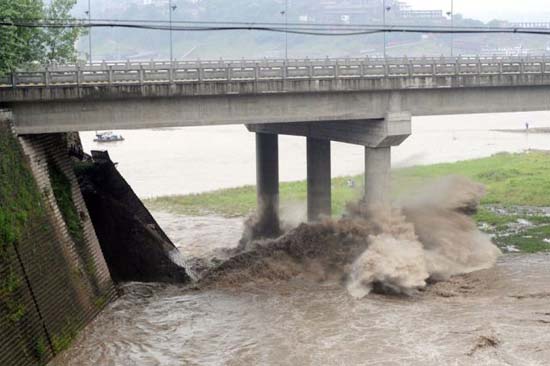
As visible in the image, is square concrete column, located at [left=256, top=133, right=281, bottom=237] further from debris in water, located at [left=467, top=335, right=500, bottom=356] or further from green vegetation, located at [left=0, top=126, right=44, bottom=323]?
debris in water, located at [left=467, top=335, right=500, bottom=356]

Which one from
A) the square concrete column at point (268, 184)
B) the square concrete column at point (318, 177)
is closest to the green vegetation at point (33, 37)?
the square concrete column at point (268, 184)

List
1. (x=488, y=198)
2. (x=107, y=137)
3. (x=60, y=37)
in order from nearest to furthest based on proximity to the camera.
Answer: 1. (x=60, y=37)
2. (x=488, y=198)
3. (x=107, y=137)

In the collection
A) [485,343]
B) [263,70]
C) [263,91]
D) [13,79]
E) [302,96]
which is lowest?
[485,343]

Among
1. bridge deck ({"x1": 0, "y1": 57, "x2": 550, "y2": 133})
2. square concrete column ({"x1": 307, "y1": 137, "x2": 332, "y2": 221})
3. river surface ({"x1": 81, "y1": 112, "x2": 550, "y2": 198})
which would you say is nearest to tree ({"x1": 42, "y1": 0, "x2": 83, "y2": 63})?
bridge deck ({"x1": 0, "y1": 57, "x2": 550, "y2": 133})

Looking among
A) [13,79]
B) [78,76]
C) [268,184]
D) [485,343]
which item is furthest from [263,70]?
[485,343]

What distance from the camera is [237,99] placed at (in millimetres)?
40438

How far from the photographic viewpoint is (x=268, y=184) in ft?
178

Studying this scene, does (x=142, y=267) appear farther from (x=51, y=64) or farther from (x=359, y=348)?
(x=359, y=348)

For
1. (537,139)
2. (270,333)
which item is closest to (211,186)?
(270,333)

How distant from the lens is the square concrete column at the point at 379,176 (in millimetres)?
44094

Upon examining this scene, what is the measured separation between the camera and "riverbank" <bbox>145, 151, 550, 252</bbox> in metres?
49.9

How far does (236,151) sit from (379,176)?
55.2 m

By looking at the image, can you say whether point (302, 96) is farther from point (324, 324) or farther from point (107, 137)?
point (107, 137)

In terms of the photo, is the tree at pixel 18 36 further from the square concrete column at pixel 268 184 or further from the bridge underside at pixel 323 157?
the square concrete column at pixel 268 184
